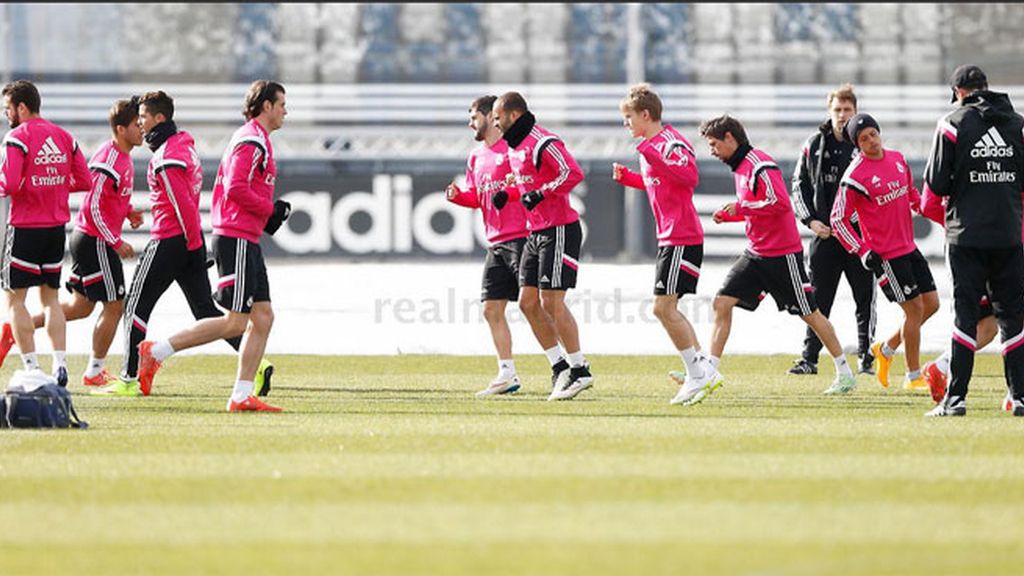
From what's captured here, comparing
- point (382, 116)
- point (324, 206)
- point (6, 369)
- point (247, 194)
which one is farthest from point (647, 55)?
point (247, 194)

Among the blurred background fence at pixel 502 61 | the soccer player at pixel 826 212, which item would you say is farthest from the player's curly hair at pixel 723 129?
the blurred background fence at pixel 502 61

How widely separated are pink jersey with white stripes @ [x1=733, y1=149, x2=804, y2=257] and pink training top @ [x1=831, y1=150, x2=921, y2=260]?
0.51 m

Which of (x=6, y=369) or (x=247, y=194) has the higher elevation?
(x=247, y=194)

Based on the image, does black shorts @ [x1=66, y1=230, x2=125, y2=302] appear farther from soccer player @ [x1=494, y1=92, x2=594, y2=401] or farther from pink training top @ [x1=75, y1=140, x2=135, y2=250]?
soccer player @ [x1=494, y1=92, x2=594, y2=401]

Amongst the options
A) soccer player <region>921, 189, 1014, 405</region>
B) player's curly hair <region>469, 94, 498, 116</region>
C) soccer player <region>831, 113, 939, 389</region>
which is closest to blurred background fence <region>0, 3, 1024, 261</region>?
player's curly hair <region>469, 94, 498, 116</region>

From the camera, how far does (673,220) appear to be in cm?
1153

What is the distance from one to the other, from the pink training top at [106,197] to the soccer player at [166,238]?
351mm

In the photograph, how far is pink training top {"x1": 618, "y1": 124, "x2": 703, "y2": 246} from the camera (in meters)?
11.4

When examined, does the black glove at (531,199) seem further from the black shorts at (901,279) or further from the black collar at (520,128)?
the black shorts at (901,279)

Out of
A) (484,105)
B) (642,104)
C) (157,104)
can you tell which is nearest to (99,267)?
(157,104)

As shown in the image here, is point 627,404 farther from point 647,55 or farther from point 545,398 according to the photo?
point 647,55

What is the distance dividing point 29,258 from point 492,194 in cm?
317

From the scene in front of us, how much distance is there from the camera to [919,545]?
6.18 m

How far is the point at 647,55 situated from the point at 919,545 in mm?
30815
